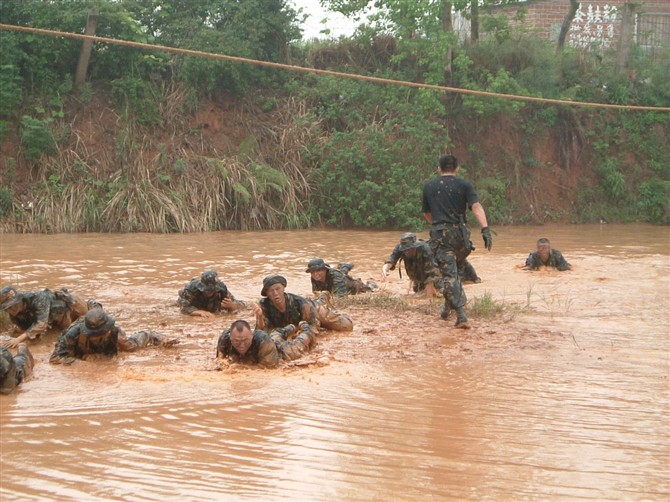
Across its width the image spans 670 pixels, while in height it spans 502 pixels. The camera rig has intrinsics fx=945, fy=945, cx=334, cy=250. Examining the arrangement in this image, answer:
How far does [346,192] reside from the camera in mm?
21703

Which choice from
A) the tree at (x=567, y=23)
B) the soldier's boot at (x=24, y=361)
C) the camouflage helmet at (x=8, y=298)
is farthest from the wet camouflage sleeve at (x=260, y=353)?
the tree at (x=567, y=23)

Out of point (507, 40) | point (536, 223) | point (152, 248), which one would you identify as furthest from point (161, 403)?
point (507, 40)

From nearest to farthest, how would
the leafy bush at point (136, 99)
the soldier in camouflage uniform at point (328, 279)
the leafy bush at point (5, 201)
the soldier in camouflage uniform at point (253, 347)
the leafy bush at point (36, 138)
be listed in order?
the soldier in camouflage uniform at point (253, 347) → the soldier in camouflage uniform at point (328, 279) → the leafy bush at point (5, 201) → the leafy bush at point (36, 138) → the leafy bush at point (136, 99)

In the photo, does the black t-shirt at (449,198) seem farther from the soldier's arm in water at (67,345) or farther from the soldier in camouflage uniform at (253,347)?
the soldier's arm in water at (67,345)

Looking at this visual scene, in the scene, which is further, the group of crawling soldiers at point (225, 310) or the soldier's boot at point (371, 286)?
the soldier's boot at point (371, 286)

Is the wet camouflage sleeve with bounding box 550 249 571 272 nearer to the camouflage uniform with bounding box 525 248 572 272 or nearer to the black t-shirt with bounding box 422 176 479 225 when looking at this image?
the camouflage uniform with bounding box 525 248 572 272

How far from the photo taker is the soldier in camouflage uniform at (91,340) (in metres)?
7.81

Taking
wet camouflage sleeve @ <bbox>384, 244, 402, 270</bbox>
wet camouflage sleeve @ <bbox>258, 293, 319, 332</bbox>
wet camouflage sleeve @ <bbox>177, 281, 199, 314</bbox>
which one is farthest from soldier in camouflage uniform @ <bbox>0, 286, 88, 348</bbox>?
wet camouflage sleeve @ <bbox>384, 244, 402, 270</bbox>

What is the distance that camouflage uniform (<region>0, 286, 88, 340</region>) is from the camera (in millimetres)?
8789

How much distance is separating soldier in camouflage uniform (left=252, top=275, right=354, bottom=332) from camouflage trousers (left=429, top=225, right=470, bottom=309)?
41.2 inches

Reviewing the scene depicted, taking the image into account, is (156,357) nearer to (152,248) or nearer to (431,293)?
(431,293)

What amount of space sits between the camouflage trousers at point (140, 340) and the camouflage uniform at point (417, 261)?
3.08m

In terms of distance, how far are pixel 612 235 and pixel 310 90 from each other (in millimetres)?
8424

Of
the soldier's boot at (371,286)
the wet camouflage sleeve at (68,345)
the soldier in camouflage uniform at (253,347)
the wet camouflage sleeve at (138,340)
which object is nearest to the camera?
the soldier in camouflage uniform at (253,347)
